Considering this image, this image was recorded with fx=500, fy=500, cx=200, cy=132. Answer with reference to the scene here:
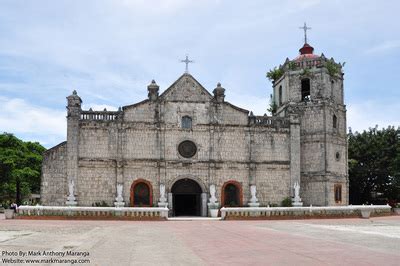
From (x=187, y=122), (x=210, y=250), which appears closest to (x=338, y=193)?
(x=187, y=122)

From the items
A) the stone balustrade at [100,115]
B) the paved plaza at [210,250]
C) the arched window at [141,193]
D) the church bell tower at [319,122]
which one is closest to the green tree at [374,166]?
the church bell tower at [319,122]

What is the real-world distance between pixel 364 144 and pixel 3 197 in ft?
127

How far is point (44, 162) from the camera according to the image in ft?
122

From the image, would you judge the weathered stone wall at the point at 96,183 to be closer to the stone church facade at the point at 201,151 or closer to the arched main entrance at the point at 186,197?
the stone church facade at the point at 201,151

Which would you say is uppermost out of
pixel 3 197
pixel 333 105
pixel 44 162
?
pixel 333 105

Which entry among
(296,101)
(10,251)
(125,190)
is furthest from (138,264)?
(296,101)

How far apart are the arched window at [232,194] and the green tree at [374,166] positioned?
1652 cm

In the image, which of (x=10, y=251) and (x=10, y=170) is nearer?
(x=10, y=251)

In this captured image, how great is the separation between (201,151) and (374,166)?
67.2 ft

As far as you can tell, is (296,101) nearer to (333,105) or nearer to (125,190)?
(333,105)

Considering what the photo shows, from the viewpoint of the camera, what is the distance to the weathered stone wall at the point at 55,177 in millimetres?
36844

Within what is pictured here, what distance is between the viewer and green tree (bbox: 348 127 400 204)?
49.2m

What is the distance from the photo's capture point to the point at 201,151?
126 feet

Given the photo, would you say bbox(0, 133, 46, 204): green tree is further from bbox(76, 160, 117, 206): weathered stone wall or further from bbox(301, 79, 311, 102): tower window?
bbox(301, 79, 311, 102): tower window
